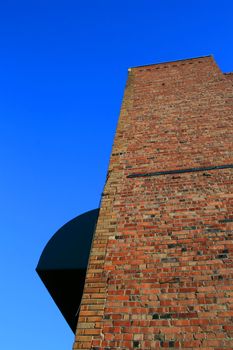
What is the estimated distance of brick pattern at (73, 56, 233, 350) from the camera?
2.93 m

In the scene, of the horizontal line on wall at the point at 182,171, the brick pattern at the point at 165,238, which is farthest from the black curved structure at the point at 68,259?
the horizontal line on wall at the point at 182,171

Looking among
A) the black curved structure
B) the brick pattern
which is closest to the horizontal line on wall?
the brick pattern

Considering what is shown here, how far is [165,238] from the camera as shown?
376 cm

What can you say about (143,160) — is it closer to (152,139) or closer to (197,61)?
(152,139)

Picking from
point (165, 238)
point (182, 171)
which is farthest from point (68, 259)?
point (182, 171)

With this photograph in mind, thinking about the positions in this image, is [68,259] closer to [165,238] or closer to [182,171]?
[165,238]

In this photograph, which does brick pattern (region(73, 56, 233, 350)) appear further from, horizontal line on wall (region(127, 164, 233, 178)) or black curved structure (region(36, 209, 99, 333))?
black curved structure (region(36, 209, 99, 333))

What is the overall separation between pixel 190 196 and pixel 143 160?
3.74 ft

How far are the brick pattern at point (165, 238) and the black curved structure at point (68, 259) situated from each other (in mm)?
1263

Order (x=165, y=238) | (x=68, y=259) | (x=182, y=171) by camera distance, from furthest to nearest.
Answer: (x=68, y=259)
(x=182, y=171)
(x=165, y=238)

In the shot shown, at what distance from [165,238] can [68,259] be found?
2058mm

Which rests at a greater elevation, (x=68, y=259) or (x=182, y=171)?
(x=182, y=171)

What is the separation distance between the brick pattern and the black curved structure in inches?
49.7

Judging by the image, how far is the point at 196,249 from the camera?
3559 mm
